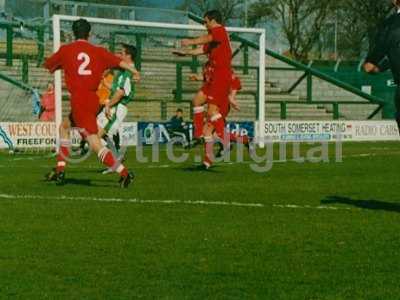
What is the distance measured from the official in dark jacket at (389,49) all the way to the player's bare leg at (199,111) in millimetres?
6825

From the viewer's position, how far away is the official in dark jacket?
36.9ft

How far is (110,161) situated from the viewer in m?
14.1

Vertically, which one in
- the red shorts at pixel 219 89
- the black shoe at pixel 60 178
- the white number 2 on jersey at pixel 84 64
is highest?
the white number 2 on jersey at pixel 84 64

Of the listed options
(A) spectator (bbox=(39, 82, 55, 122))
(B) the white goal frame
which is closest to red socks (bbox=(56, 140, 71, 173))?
(B) the white goal frame

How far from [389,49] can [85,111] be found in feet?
15.1

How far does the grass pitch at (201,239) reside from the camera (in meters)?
6.90

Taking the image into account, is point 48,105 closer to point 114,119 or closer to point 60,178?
point 114,119

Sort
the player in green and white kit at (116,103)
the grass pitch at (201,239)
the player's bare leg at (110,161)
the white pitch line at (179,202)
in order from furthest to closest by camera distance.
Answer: the player in green and white kit at (116,103) → the player's bare leg at (110,161) → the white pitch line at (179,202) → the grass pitch at (201,239)

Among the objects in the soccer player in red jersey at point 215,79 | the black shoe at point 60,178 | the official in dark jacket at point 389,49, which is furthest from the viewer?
the soccer player in red jersey at point 215,79

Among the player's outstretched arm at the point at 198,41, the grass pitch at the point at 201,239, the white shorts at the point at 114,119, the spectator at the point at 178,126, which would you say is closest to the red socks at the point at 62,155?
the grass pitch at the point at 201,239

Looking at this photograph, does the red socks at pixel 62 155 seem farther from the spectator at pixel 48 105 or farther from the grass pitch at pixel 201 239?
the spectator at pixel 48 105

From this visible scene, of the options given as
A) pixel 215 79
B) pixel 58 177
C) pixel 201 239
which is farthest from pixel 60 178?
pixel 201 239

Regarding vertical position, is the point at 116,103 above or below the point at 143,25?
below

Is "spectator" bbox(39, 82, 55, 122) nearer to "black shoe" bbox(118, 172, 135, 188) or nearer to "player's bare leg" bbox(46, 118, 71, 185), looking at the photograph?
"player's bare leg" bbox(46, 118, 71, 185)
